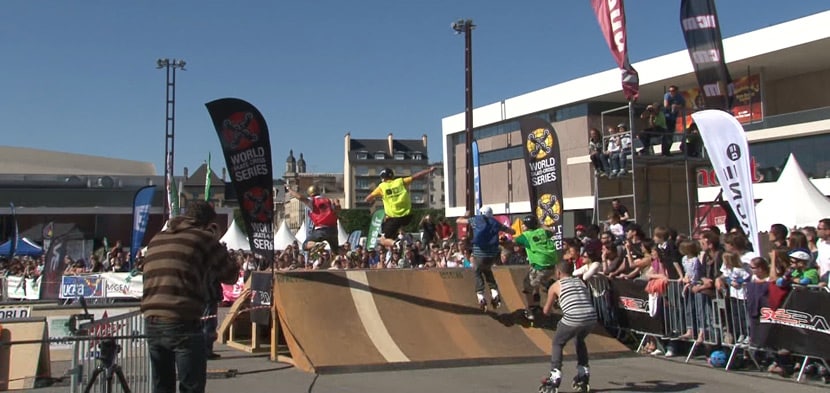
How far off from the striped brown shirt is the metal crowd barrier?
80 cm

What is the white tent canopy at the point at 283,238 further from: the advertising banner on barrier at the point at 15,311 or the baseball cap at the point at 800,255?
the baseball cap at the point at 800,255

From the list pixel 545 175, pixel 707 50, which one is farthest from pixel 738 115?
pixel 545 175

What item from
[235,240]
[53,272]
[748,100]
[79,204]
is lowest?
[53,272]

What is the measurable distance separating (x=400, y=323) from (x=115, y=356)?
5.31 meters

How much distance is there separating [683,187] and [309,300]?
397 inches

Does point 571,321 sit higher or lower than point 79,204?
lower

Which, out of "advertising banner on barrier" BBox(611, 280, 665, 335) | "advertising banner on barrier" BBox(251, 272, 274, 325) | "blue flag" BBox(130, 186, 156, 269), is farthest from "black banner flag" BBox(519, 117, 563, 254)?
"blue flag" BBox(130, 186, 156, 269)

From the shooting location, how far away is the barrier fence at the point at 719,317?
874 centimetres

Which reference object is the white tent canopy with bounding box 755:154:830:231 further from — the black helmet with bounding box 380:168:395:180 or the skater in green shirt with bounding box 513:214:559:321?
the black helmet with bounding box 380:168:395:180

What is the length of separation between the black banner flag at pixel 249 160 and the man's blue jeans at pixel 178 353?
6192mm

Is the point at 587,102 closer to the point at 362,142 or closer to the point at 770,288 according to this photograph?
the point at 770,288

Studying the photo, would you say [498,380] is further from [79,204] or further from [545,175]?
[79,204]

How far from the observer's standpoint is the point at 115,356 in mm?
5746

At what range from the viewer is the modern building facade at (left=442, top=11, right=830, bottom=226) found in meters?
33.7
